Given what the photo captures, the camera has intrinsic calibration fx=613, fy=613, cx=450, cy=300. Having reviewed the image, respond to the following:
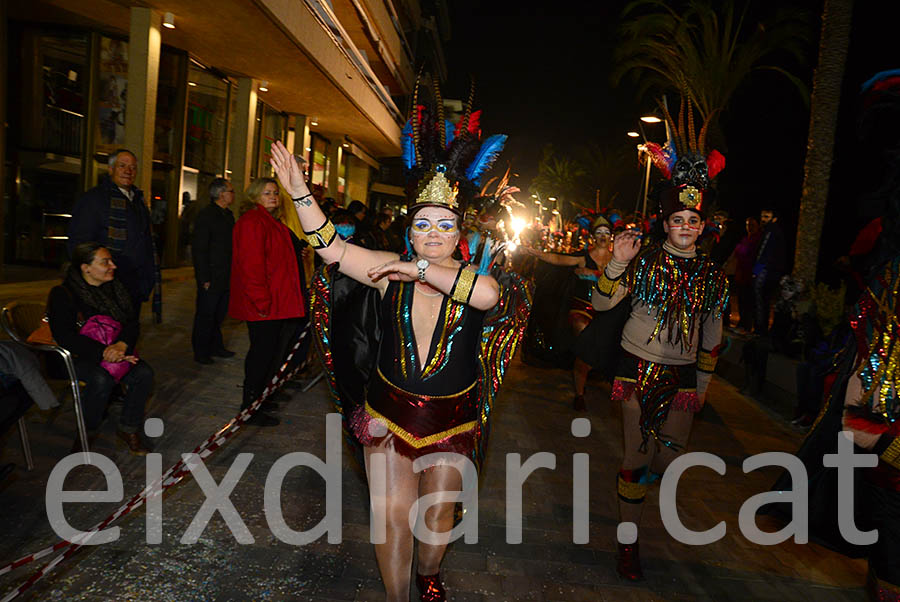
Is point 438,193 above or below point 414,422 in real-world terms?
above

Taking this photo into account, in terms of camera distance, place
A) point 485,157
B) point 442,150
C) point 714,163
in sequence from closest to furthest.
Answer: point 442,150, point 485,157, point 714,163

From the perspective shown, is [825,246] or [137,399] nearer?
[137,399]

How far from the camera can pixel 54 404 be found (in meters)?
3.61

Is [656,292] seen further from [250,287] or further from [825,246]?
[825,246]

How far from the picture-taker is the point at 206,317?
702 centimetres

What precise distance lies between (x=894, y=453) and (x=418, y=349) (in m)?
2.02

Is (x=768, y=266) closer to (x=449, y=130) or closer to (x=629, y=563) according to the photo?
(x=629, y=563)

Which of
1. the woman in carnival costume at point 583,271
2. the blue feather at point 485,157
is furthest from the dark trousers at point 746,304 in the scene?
the blue feather at point 485,157

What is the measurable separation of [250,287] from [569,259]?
4.30 metres

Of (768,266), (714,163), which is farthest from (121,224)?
(768,266)

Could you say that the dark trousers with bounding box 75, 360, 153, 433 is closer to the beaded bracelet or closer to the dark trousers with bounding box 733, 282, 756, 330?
the beaded bracelet

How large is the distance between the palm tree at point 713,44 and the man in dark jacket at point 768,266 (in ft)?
23.5

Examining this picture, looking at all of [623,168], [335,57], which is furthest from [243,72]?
[623,168]

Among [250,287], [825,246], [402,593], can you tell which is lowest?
[402,593]
